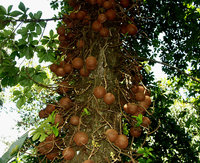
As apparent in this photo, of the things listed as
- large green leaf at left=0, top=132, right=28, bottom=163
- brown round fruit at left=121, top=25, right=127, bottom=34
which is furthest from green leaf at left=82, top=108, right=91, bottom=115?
brown round fruit at left=121, top=25, right=127, bottom=34

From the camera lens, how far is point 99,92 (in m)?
1.30

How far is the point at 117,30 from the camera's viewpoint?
5.58 ft

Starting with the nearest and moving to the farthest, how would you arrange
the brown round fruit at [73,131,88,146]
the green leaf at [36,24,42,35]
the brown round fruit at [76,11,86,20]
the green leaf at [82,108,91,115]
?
the brown round fruit at [73,131,88,146], the green leaf at [82,108,91,115], the brown round fruit at [76,11,86,20], the green leaf at [36,24,42,35]

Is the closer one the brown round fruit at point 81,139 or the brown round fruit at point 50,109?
the brown round fruit at point 81,139

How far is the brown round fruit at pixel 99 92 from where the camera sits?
1299mm

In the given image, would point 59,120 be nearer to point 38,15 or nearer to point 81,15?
point 81,15

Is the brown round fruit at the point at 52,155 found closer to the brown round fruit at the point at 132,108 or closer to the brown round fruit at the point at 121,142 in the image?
the brown round fruit at the point at 121,142

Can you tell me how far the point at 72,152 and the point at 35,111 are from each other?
10.4 meters

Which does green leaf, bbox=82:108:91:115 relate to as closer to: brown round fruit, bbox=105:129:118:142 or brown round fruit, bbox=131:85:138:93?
brown round fruit, bbox=105:129:118:142

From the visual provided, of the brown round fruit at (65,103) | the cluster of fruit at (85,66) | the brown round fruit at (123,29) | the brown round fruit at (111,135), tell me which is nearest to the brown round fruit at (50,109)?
the cluster of fruit at (85,66)

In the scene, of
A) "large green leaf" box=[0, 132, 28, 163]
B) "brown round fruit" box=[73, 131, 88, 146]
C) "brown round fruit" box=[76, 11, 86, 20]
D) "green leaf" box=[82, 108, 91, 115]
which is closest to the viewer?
"brown round fruit" box=[73, 131, 88, 146]

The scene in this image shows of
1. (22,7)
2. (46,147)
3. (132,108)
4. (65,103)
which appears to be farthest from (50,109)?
(22,7)

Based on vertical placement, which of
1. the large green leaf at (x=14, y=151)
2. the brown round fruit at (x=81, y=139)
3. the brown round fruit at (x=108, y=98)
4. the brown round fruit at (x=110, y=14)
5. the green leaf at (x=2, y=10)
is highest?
the green leaf at (x=2, y=10)

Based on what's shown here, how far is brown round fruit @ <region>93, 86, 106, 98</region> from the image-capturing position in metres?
A: 1.30
